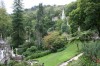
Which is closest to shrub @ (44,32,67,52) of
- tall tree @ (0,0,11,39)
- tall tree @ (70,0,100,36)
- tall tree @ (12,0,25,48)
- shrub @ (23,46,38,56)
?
shrub @ (23,46,38,56)

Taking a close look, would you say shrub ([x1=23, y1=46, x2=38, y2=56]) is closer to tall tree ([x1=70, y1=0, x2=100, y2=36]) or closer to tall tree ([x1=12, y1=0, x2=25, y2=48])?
tall tree ([x1=12, y1=0, x2=25, y2=48])

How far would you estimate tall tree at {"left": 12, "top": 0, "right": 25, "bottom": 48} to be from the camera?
157ft

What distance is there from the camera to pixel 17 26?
161 feet

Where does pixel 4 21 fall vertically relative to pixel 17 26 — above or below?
above

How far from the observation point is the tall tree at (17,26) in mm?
47753

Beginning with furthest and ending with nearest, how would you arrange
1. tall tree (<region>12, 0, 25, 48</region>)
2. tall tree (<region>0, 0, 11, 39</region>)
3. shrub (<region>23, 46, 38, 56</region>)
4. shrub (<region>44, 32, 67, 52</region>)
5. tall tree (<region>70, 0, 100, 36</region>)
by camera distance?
tall tree (<region>0, 0, 11, 39</region>)
tall tree (<region>12, 0, 25, 48</region>)
shrub (<region>23, 46, 38, 56</region>)
shrub (<region>44, 32, 67, 52</region>)
tall tree (<region>70, 0, 100, 36</region>)

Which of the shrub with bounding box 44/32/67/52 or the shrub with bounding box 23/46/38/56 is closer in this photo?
the shrub with bounding box 44/32/67/52

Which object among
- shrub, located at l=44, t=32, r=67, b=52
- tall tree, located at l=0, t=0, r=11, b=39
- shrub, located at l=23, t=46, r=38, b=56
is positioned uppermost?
tall tree, located at l=0, t=0, r=11, b=39

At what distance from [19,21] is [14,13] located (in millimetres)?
1977

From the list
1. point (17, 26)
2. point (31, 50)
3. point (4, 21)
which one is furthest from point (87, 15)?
point (4, 21)

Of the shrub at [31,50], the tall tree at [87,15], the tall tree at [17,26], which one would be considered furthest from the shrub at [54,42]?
the tall tree at [17,26]

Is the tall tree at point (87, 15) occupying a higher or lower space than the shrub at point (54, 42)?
higher

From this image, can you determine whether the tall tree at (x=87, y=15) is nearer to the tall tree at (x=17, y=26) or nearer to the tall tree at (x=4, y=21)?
the tall tree at (x=17, y=26)

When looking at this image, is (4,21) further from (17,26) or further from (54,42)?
(54,42)
